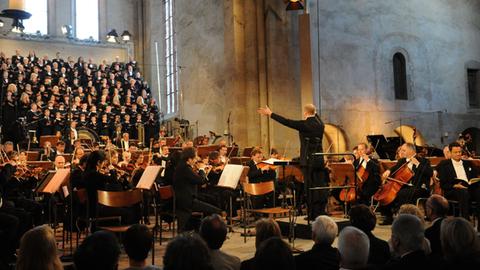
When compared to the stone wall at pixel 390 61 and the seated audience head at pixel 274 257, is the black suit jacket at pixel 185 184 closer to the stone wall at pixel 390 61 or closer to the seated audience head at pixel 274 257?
the seated audience head at pixel 274 257

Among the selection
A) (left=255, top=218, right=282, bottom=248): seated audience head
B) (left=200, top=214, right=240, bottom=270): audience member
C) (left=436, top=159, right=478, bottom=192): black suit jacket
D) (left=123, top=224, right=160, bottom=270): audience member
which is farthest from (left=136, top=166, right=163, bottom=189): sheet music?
(left=436, top=159, right=478, bottom=192): black suit jacket

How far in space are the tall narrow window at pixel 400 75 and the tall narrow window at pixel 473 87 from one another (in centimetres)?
314

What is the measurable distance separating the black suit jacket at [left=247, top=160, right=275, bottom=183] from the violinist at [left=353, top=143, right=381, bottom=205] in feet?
5.29

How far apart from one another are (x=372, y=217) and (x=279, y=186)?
261 inches

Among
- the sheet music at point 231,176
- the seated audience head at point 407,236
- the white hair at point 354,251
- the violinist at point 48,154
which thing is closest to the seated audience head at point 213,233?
the white hair at point 354,251

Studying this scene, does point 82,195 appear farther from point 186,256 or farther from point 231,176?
point 186,256

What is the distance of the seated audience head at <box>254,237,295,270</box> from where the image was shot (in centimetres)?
294

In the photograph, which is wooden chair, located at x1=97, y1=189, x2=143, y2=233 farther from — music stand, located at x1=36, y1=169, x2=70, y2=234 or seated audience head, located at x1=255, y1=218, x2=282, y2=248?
seated audience head, located at x1=255, y1=218, x2=282, y2=248

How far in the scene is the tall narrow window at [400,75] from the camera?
18594 millimetres

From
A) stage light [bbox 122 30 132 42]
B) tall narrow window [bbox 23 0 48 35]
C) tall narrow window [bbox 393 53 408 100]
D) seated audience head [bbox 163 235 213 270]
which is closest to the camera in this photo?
seated audience head [bbox 163 235 213 270]

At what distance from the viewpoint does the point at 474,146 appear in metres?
20.0

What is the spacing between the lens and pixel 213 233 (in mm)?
4062

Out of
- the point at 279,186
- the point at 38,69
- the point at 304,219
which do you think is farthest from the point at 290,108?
the point at 38,69

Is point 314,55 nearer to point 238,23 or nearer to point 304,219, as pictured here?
point 238,23
